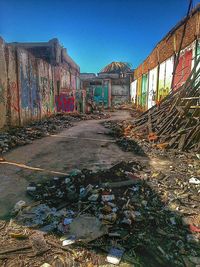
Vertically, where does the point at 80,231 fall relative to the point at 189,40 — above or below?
below

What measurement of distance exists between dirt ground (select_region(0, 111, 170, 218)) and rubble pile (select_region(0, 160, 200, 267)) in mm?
297

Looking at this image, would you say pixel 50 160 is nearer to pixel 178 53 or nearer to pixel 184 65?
pixel 178 53

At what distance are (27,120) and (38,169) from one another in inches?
249

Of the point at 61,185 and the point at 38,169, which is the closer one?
the point at 61,185

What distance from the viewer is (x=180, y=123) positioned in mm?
6473

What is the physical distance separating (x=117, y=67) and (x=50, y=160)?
39103 millimetres

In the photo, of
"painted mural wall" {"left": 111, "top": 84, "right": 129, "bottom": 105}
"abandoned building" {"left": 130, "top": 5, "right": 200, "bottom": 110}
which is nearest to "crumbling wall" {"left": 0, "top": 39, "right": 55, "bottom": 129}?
"abandoned building" {"left": 130, "top": 5, "right": 200, "bottom": 110}

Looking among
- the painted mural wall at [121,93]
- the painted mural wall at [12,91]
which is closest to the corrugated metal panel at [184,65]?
the painted mural wall at [12,91]

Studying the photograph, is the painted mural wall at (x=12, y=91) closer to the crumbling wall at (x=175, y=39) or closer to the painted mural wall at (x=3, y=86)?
the painted mural wall at (x=3, y=86)

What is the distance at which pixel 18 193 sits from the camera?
3502mm

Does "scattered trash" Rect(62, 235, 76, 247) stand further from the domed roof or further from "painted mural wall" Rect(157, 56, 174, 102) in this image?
the domed roof

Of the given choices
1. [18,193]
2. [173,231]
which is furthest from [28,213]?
[173,231]

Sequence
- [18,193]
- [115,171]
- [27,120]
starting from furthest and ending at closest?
1. [27,120]
2. [115,171]
3. [18,193]

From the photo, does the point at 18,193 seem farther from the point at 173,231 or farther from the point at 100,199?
the point at 173,231
